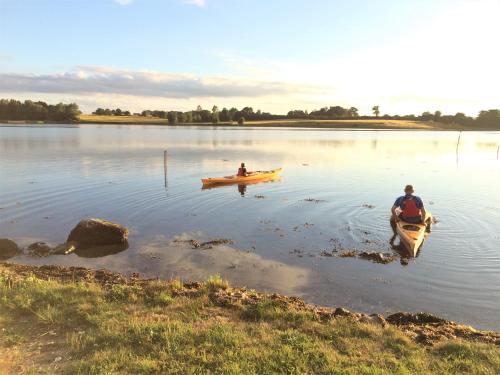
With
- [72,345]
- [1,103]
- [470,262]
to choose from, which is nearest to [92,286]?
[72,345]

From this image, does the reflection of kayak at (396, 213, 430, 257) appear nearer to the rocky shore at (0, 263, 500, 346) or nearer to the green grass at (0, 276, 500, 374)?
the rocky shore at (0, 263, 500, 346)

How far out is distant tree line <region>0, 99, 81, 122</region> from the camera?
17512 centimetres

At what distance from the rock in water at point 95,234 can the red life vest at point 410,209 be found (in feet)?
45.3

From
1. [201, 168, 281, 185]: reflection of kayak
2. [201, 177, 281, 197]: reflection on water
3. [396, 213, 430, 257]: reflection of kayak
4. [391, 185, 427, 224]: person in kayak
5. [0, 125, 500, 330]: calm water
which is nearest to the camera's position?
[0, 125, 500, 330]: calm water

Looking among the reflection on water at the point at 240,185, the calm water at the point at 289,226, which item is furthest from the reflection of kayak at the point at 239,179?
the calm water at the point at 289,226

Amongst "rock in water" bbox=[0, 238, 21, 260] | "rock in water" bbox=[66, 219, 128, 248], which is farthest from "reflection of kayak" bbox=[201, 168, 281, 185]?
"rock in water" bbox=[0, 238, 21, 260]

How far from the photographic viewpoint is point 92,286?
427 inches

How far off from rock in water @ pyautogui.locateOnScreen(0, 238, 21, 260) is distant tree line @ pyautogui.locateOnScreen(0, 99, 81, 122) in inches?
7231

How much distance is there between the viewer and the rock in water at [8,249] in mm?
15802

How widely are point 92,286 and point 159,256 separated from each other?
497 cm

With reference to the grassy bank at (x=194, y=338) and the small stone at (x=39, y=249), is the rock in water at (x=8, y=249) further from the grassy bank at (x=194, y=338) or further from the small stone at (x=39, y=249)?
the grassy bank at (x=194, y=338)

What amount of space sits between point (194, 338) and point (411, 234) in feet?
42.0

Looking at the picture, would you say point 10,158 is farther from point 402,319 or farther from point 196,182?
point 402,319

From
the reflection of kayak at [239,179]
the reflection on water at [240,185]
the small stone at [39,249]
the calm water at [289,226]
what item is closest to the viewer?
the calm water at [289,226]
